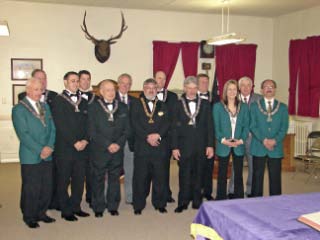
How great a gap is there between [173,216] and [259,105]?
1.62m

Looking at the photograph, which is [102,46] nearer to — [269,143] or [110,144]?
[110,144]

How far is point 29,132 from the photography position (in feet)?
13.7

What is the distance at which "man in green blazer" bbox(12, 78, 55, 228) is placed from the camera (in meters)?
4.15

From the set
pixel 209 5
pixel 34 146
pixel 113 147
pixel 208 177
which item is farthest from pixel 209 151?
pixel 209 5

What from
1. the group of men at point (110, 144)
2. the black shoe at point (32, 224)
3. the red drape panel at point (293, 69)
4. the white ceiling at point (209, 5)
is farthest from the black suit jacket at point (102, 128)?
the red drape panel at point (293, 69)

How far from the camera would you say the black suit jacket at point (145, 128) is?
473cm

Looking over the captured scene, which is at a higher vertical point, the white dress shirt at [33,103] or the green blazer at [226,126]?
the white dress shirt at [33,103]

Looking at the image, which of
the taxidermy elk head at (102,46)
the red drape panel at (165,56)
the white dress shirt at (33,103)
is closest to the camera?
the white dress shirt at (33,103)

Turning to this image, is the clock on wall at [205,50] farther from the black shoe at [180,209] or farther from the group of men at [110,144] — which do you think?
the black shoe at [180,209]

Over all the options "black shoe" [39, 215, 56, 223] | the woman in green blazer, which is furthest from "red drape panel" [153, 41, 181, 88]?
"black shoe" [39, 215, 56, 223]

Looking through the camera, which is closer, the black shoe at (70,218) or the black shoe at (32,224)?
the black shoe at (32,224)

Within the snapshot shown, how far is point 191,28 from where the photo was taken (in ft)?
30.8

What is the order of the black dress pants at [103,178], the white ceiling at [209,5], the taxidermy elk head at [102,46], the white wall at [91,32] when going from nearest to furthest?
the black dress pants at [103,178] < the white ceiling at [209,5] < the white wall at [91,32] < the taxidermy elk head at [102,46]

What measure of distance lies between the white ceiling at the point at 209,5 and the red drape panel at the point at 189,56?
2.46 ft
